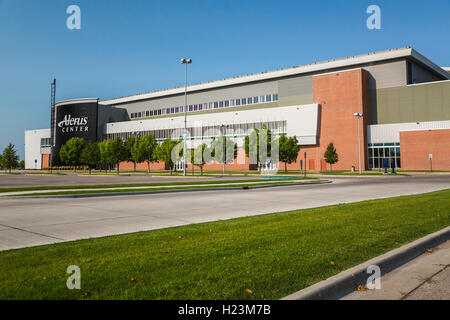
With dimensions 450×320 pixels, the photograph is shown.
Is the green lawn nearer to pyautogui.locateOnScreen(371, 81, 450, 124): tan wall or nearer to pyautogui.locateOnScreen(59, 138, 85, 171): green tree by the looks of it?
pyautogui.locateOnScreen(371, 81, 450, 124): tan wall

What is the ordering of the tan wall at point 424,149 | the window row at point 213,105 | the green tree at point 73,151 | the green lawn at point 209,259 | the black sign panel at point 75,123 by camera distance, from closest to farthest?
the green lawn at point 209,259 → the tan wall at point 424,149 → the window row at point 213,105 → the green tree at point 73,151 → the black sign panel at point 75,123

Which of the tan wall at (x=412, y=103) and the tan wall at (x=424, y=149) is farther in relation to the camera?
the tan wall at (x=412, y=103)

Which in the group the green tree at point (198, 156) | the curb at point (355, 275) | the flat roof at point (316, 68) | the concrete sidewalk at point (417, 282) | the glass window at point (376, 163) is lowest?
the concrete sidewalk at point (417, 282)

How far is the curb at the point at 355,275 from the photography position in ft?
13.3

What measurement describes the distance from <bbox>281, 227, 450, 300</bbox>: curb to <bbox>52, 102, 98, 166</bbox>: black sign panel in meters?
97.1

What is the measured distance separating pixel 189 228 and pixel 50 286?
161 inches

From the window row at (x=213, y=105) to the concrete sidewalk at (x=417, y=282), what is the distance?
231 ft

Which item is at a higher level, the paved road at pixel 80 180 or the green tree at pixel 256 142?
the green tree at pixel 256 142

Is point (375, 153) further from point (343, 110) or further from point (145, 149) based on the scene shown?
point (145, 149)

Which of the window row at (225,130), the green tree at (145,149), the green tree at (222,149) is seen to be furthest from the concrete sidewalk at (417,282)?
the window row at (225,130)

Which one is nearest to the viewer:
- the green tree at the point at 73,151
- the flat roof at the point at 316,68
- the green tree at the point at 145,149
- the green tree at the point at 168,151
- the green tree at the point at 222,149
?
the green tree at the point at 168,151

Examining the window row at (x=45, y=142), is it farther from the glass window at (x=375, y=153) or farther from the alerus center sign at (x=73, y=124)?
the glass window at (x=375, y=153)

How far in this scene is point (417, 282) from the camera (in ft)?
15.9
